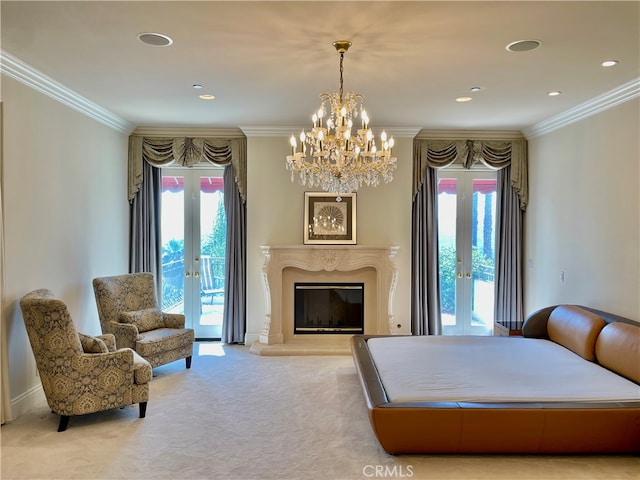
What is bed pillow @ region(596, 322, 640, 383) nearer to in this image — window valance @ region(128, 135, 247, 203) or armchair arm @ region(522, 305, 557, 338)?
armchair arm @ region(522, 305, 557, 338)

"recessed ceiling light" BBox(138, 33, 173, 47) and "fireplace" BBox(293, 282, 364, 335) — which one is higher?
"recessed ceiling light" BBox(138, 33, 173, 47)

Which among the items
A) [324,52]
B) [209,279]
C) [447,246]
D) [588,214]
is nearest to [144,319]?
[209,279]

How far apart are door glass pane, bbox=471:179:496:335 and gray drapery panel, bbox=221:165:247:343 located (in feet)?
10.2

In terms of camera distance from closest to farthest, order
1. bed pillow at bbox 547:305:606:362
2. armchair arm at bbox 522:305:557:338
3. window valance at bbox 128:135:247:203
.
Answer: bed pillow at bbox 547:305:606:362 < armchair arm at bbox 522:305:557:338 < window valance at bbox 128:135:247:203

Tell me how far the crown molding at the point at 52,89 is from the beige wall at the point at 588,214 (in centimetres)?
500

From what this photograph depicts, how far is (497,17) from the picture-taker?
269 cm

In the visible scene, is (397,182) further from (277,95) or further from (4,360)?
(4,360)

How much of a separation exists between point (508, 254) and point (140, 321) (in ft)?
15.0

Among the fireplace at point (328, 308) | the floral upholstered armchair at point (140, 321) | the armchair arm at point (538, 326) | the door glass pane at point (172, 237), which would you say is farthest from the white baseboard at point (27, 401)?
the armchair arm at point (538, 326)

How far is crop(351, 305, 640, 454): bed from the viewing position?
9.55 ft

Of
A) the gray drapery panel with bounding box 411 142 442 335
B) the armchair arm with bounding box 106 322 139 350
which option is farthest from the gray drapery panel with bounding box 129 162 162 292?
the gray drapery panel with bounding box 411 142 442 335

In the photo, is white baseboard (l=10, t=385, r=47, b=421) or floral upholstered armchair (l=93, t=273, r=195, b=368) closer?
white baseboard (l=10, t=385, r=47, b=421)

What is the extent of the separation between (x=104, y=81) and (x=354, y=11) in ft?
8.16

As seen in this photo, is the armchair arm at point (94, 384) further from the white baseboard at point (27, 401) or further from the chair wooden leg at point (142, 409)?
the white baseboard at point (27, 401)
